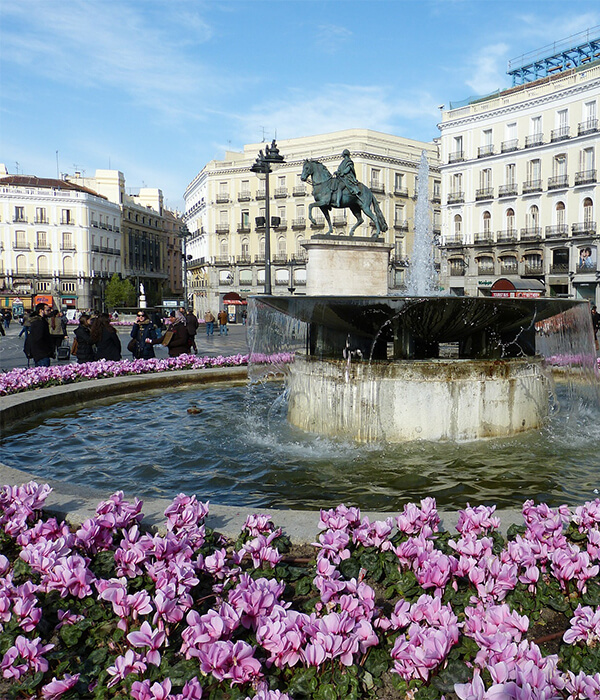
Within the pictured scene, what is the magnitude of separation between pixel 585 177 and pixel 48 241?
57875 mm

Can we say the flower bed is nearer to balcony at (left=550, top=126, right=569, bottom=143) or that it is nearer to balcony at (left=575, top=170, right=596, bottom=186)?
balcony at (left=575, top=170, right=596, bottom=186)

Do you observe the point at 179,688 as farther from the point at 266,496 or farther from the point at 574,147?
the point at 574,147

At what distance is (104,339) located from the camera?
12.1 m

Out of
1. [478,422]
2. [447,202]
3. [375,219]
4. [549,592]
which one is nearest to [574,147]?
[447,202]

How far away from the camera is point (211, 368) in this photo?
1155 cm

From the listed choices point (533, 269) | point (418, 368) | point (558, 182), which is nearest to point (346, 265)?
point (418, 368)

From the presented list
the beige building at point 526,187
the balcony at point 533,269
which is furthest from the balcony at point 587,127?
the balcony at point 533,269

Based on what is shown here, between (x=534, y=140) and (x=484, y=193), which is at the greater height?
(x=534, y=140)

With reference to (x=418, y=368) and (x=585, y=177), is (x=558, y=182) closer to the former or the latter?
(x=585, y=177)

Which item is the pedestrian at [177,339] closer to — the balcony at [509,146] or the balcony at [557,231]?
the balcony at [557,231]

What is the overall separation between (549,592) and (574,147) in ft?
149

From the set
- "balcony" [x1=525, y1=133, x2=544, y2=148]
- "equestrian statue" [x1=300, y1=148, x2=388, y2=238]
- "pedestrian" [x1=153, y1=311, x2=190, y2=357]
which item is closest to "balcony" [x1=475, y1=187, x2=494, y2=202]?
"balcony" [x1=525, y1=133, x2=544, y2=148]

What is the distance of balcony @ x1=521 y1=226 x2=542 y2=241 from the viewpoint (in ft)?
148

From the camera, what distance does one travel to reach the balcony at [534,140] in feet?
146
